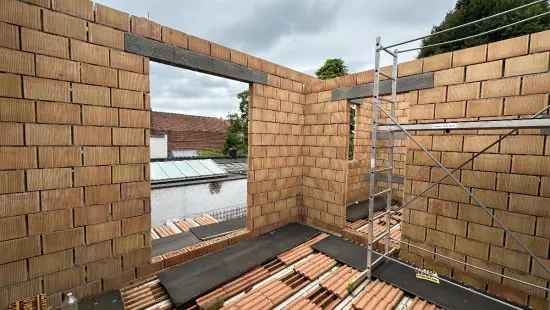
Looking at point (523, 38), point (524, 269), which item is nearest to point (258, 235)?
point (524, 269)

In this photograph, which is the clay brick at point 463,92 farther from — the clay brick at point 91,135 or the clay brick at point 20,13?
the clay brick at point 20,13

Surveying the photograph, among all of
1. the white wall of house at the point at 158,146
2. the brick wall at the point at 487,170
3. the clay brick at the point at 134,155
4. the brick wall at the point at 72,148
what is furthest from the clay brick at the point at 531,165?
the white wall of house at the point at 158,146

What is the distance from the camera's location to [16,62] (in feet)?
7.22

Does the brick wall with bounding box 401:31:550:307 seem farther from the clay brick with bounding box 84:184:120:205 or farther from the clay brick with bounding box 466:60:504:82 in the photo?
the clay brick with bounding box 84:184:120:205

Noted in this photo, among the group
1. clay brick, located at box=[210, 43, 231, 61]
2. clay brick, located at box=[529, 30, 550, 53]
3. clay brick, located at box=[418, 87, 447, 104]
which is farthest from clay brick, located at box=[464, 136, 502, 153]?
clay brick, located at box=[210, 43, 231, 61]

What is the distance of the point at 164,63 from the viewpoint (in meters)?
3.16

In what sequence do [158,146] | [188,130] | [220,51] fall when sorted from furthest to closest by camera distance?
[188,130] < [158,146] < [220,51]

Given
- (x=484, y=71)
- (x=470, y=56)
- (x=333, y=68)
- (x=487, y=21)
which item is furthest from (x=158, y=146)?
(x=487, y=21)

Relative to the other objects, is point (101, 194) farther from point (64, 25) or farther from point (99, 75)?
point (64, 25)

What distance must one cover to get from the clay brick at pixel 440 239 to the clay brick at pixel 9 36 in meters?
5.50

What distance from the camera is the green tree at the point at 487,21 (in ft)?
39.0

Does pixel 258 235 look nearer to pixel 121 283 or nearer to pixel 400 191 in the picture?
pixel 121 283

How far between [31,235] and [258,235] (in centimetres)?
314

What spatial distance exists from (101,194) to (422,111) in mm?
4575
